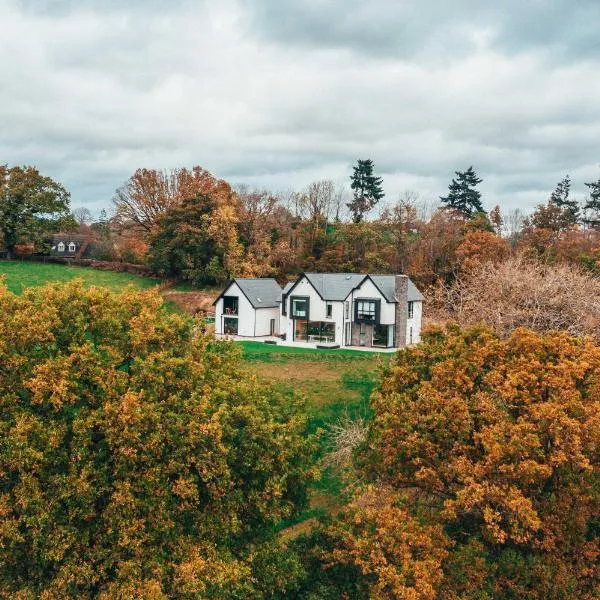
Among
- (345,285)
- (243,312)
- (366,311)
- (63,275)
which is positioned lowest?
(243,312)

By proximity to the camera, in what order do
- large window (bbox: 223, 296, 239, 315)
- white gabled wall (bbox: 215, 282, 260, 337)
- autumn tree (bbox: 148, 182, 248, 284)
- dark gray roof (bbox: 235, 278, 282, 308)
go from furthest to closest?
autumn tree (bbox: 148, 182, 248, 284)
large window (bbox: 223, 296, 239, 315)
dark gray roof (bbox: 235, 278, 282, 308)
white gabled wall (bbox: 215, 282, 260, 337)

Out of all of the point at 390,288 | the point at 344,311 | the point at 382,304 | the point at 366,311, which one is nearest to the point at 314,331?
the point at 344,311

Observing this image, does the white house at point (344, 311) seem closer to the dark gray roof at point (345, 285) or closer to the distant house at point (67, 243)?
the dark gray roof at point (345, 285)

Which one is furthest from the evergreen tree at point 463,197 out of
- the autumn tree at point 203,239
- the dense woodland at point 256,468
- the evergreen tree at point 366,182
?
the dense woodland at point 256,468

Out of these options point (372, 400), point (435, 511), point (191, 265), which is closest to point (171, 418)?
point (372, 400)

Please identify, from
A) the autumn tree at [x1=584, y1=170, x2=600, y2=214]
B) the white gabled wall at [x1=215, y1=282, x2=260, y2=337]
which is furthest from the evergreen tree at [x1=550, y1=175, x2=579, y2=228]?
the white gabled wall at [x1=215, y1=282, x2=260, y2=337]

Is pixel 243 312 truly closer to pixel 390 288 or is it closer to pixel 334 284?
pixel 334 284

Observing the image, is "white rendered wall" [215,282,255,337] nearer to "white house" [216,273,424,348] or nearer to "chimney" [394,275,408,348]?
"white house" [216,273,424,348]
